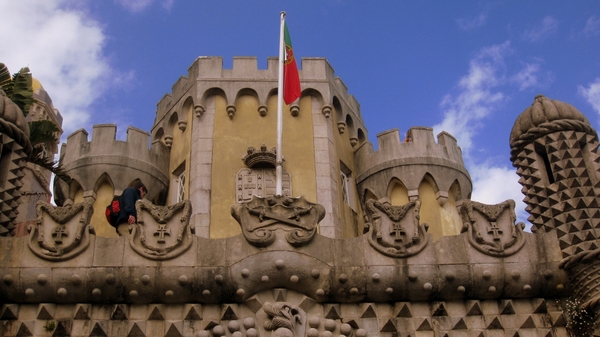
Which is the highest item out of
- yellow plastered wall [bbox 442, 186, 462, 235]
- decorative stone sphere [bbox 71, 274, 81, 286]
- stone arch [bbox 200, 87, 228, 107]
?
stone arch [bbox 200, 87, 228, 107]

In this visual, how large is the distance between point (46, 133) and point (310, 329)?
1118cm

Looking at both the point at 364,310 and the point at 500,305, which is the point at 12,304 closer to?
the point at 364,310

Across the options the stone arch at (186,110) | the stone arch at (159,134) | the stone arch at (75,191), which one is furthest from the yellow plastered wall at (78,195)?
the stone arch at (186,110)

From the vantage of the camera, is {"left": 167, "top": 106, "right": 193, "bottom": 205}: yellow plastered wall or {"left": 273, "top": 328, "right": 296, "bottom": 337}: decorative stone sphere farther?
{"left": 167, "top": 106, "right": 193, "bottom": 205}: yellow plastered wall

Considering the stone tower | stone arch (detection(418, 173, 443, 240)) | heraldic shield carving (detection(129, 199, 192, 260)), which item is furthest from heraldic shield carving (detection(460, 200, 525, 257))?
stone arch (detection(418, 173, 443, 240))

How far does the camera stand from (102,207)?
23.1 metres

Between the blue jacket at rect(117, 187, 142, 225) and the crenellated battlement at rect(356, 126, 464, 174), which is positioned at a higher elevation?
the crenellated battlement at rect(356, 126, 464, 174)

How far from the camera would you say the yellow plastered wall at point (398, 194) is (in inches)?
949

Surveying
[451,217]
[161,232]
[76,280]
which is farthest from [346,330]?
[451,217]

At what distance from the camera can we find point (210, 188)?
858 inches

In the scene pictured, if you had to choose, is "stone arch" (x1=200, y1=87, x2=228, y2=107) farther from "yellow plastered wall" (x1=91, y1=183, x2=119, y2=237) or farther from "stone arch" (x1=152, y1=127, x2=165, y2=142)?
"yellow plastered wall" (x1=91, y1=183, x2=119, y2=237)

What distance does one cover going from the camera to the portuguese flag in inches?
837

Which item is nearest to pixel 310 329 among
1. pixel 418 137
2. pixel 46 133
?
Result: pixel 46 133

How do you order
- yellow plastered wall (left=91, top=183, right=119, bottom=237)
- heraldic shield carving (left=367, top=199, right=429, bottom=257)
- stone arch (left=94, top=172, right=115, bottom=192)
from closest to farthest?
heraldic shield carving (left=367, top=199, right=429, bottom=257), yellow plastered wall (left=91, top=183, right=119, bottom=237), stone arch (left=94, top=172, right=115, bottom=192)
